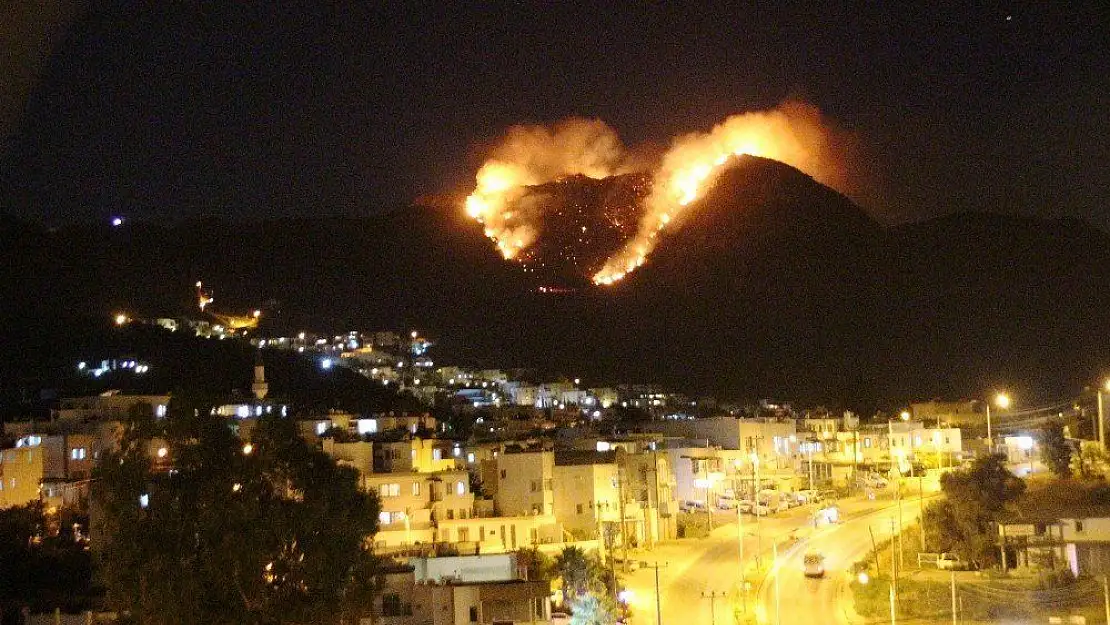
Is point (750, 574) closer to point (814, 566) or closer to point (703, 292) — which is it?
point (814, 566)

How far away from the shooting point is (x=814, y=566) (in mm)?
29344

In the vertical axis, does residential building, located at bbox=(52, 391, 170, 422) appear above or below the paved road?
above

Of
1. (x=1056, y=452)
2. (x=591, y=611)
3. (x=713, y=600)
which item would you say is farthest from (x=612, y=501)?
(x=1056, y=452)

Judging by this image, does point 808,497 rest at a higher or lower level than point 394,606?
higher

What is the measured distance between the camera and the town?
73.5ft

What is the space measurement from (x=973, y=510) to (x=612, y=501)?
8727 millimetres

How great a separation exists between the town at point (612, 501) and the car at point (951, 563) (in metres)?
0.05

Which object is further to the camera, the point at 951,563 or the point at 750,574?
the point at 951,563

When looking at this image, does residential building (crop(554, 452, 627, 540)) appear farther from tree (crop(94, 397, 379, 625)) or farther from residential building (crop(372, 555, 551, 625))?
tree (crop(94, 397, 379, 625))

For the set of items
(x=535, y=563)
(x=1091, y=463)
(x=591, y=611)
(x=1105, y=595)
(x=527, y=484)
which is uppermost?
(x=527, y=484)

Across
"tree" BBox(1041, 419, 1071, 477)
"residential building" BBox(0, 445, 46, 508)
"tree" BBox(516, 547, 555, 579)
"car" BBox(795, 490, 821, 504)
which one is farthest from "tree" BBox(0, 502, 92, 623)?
"tree" BBox(1041, 419, 1071, 477)

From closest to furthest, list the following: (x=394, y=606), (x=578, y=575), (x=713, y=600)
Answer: (x=394, y=606)
(x=578, y=575)
(x=713, y=600)

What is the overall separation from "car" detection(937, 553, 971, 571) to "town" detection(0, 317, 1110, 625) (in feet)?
0.16

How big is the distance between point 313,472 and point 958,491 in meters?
17.8
